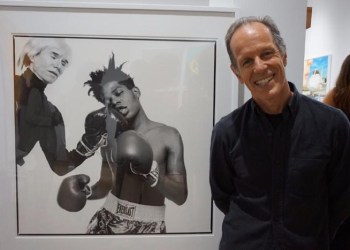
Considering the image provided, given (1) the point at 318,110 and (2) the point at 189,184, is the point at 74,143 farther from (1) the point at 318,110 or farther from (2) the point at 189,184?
(1) the point at 318,110

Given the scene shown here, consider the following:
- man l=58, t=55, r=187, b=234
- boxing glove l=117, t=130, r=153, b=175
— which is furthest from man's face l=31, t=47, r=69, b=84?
boxing glove l=117, t=130, r=153, b=175

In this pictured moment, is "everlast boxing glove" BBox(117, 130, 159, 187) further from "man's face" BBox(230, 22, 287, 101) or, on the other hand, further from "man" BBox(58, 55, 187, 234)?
"man's face" BBox(230, 22, 287, 101)

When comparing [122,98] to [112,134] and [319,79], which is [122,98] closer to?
[112,134]

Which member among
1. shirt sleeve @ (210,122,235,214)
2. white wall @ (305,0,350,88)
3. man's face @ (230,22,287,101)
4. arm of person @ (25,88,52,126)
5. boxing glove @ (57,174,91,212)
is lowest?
boxing glove @ (57,174,91,212)

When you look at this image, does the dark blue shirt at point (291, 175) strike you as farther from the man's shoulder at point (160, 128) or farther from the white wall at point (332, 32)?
the white wall at point (332, 32)

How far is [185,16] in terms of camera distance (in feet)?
3.67

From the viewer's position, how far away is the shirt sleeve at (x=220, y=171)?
1.00 metres

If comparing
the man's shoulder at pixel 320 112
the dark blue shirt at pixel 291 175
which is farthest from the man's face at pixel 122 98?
the man's shoulder at pixel 320 112

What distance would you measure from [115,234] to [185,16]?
2.83 ft

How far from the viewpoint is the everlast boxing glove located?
3.78ft

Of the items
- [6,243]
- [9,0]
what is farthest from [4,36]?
[6,243]

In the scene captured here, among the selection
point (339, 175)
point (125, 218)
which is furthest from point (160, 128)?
point (339, 175)

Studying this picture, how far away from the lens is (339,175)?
35.9 inches

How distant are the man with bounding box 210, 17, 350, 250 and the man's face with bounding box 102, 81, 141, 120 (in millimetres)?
388
